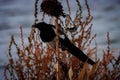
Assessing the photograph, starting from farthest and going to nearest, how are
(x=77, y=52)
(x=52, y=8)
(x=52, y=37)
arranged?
(x=52, y=37) → (x=77, y=52) → (x=52, y=8)

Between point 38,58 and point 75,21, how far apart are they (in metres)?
0.79

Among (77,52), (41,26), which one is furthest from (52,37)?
(77,52)

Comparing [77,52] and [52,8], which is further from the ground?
[52,8]

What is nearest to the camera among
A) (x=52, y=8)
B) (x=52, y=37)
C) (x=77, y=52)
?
(x=52, y=8)

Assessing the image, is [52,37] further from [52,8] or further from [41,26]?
[52,8]

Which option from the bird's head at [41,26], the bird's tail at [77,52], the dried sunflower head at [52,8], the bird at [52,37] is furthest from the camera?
the bird's head at [41,26]

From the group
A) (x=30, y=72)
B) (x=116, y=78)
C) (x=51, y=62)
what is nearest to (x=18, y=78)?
(x=30, y=72)

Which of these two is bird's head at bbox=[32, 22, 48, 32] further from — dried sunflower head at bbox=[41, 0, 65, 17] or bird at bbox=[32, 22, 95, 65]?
dried sunflower head at bbox=[41, 0, 65, 17]

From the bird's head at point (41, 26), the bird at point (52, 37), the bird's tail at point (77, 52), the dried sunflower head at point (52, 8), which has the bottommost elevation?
the bird's tail at point (77, 52)

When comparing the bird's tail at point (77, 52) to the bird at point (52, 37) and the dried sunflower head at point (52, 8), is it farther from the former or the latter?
the dried sunflower head at point (52, 8)

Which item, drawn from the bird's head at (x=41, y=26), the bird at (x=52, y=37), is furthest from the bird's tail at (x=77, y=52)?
the bird's head at (x=41, y=26)

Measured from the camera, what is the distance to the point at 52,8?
3668 millimetres

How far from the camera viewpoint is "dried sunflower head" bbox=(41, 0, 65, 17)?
3674 mm

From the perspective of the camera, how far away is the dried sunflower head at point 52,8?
3674mm
